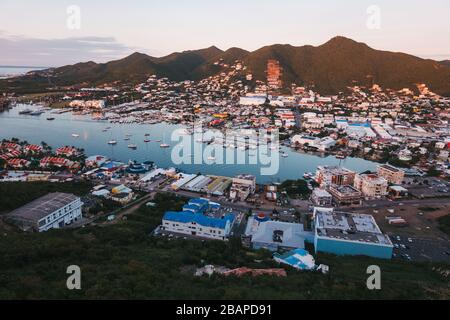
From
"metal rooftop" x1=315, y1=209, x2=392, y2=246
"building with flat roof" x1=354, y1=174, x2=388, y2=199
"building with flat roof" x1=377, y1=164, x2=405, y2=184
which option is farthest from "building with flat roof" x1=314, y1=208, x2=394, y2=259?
"building with flat roof" x1=377, y1=164, x2=405, y2=184

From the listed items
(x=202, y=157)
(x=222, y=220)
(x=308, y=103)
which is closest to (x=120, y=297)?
(x=222, y=220)

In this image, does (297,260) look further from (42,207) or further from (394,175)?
(394,175)

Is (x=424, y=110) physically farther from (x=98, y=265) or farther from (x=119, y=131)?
(x=98, y=265)

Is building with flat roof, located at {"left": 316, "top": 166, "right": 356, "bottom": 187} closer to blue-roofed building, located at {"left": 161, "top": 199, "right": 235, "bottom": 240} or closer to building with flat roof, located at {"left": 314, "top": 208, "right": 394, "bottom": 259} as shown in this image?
building with flat roof, located at {"left": 314, "top": 208, "right": 394, "bottom": 259}

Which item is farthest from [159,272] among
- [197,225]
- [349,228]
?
[349,228]

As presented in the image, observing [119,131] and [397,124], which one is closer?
[119,131]
